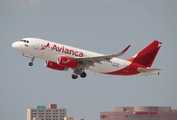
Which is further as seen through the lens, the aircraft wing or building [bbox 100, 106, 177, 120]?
building [bbox 100, 106, 177, 120]

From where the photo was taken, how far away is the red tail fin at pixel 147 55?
111m

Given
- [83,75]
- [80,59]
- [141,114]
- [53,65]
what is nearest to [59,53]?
[80,59]

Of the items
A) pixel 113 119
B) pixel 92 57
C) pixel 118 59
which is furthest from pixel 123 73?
pixel 113 119

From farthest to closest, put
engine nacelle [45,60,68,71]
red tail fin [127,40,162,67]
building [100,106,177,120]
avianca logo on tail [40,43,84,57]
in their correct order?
building [100,106,177,120] → red tail fin [127,40,162,67] → engine nacelle [45,60,68,71] → avianca logo on tail [40,43,84,57]

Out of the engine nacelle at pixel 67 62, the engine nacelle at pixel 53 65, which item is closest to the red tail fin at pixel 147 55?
the engine nacelle at pixel 53 65

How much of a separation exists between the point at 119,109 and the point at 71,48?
73579mm

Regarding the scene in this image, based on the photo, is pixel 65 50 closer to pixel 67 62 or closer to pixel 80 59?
pixel 67 62

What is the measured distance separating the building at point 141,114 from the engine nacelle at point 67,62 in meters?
68.3

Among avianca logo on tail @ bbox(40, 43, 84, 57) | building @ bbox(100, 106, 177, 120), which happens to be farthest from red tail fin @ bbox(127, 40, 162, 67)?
building @ bbox(100, 106, 177, 120)

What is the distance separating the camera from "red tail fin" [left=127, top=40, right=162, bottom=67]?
111375 mm

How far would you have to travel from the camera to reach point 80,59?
10188cm

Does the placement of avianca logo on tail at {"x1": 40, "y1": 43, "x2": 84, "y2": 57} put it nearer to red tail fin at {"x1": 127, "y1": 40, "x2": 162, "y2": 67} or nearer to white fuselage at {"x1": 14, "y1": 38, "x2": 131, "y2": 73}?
white fuselage at {"x1": 14, "y1": 38, "x2": 131, "y2": 73}

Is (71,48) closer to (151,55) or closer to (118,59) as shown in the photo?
(118,59)

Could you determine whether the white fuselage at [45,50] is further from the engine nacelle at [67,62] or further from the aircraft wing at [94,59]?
the aircraft wing at [94,59]
